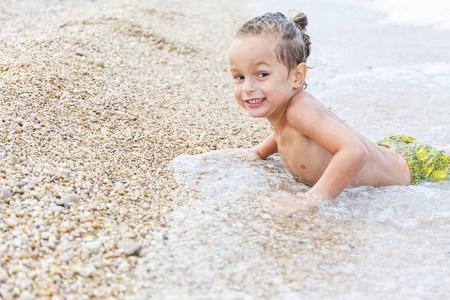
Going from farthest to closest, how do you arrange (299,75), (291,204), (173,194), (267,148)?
(267,148), (299,75), (173,194), (291,204)

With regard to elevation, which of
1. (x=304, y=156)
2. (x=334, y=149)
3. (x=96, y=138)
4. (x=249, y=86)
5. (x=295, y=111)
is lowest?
(x=96, y=138)

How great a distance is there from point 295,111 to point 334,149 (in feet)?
1.14

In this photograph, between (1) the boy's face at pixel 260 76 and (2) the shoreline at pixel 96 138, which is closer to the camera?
(2) the shoreline at pixel 96 138

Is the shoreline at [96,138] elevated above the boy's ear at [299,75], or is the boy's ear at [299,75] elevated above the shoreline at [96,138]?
the boy's ear at [299,75]

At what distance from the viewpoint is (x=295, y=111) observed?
292 cm

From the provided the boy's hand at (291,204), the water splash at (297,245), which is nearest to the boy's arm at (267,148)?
the water splash at (297,245)

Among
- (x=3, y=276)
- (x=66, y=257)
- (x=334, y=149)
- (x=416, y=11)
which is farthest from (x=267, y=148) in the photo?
(x=416, y=11)

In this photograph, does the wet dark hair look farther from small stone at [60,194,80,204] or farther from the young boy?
small stone at [60,194,80,204]

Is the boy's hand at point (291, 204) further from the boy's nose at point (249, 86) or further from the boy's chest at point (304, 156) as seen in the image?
the boy's nose at point (249, 86)

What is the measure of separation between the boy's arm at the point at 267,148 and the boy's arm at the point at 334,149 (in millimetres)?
725

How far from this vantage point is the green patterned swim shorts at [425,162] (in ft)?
11.3

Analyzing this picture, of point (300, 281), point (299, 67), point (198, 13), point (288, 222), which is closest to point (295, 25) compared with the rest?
point (299, 67)

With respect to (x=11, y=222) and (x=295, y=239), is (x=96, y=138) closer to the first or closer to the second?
(x=11, y=222)

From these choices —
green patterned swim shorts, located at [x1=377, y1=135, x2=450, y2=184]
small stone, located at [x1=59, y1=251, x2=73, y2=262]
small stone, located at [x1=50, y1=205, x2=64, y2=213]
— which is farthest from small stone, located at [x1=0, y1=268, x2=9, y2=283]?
green patterned swim shorts, located at [x1=377, y1=135, x2=450, y2=184]
